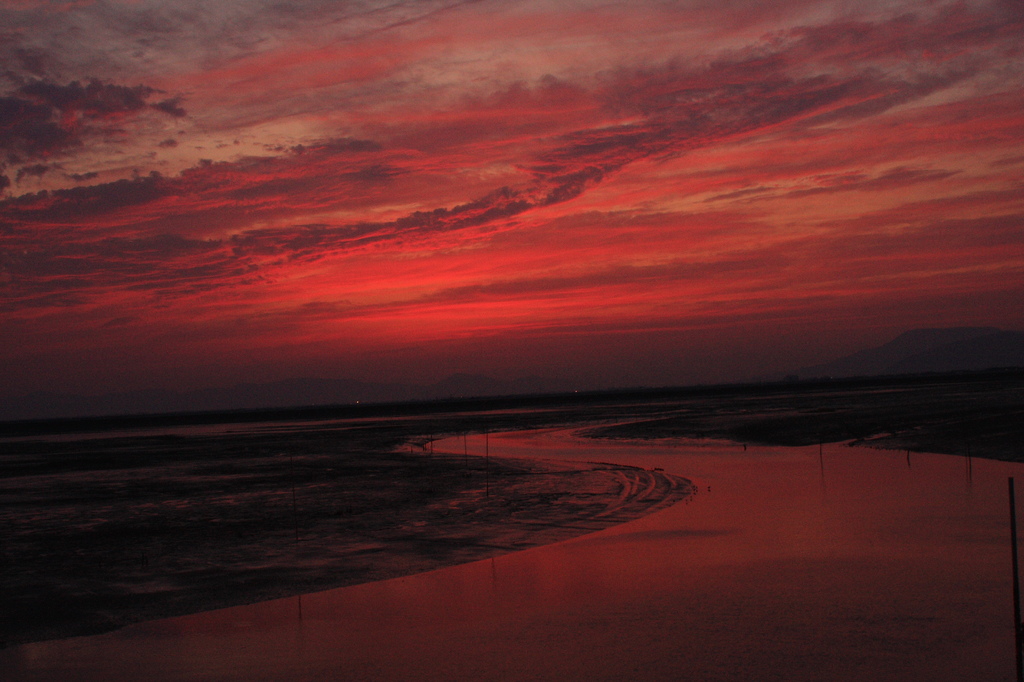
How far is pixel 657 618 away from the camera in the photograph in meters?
12.1

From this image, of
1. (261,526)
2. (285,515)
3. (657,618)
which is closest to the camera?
(657,618)

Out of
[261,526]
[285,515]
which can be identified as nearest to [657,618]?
[261,526]

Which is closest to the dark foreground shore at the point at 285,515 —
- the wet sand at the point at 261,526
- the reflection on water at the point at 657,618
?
the wet sand at the point at 261,526

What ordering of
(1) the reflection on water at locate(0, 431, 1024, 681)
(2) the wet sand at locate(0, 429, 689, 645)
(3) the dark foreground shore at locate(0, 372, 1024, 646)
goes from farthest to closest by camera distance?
(3) the dark foreground shore at locate(0, 372, 1024, 646)
(2) the wet sand at locate(0, 429, 689, 645)
(1) the reflection on water at locate(0, 431, 1024, 681)

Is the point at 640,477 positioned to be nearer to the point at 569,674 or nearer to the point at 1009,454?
the point at 1009,454

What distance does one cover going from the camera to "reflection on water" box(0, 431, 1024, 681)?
1027cm

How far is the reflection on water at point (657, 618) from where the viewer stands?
1027 centimetres

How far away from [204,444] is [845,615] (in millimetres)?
60687

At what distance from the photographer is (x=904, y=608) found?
12.0m

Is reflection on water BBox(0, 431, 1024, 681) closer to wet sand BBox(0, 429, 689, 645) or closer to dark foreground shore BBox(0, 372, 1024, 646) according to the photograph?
wet sand BBox(0, 429, 689, 645)

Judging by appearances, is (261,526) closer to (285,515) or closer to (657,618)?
(285,515)

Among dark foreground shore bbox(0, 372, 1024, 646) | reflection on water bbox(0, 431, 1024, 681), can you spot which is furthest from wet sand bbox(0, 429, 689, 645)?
reflection on water bbox(0, 431, 1024, 681)

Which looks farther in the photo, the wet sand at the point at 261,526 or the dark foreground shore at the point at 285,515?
the dark foreground shore at the point at 285,515

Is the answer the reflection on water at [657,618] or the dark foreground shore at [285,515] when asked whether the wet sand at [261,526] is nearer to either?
the dark foreground shore at [285,515]
